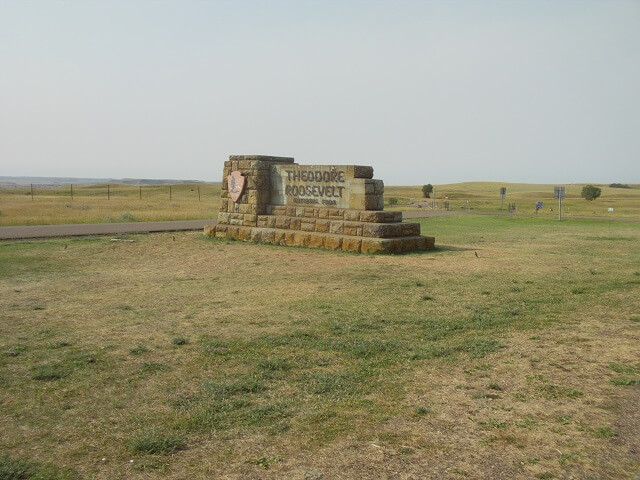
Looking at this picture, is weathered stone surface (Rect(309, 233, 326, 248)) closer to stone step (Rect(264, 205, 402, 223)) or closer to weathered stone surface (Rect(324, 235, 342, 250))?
weathered stone surface (Rect(324, 235, 342, 250))

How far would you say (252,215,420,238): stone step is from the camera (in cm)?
1517

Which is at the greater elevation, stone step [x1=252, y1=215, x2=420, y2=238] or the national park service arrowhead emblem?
the national park service arrowhead emblem

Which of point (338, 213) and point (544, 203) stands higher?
point (338, 213)

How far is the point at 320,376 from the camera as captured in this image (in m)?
5.26

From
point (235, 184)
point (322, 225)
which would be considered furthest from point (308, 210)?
point (235, 184)

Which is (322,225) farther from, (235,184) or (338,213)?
(235,184)

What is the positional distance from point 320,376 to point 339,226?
10.8 m

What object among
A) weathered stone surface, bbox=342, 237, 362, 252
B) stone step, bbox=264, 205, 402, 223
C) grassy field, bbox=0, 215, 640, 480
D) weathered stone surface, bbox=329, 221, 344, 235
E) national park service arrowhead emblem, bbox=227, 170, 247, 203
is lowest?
grassy field, bbox=0, 215, 640, 480

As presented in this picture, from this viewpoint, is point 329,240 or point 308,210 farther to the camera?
point 308,210

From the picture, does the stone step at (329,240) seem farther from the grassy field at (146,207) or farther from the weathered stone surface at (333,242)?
the grassy field at (146,207)

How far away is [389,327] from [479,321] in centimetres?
120

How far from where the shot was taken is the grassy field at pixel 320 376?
3748mm

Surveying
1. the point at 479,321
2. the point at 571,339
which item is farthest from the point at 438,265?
the point at 571,339

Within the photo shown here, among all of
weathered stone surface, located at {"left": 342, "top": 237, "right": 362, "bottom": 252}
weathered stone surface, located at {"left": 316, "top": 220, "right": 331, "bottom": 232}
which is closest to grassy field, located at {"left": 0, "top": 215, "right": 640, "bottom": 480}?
weathered stone surface, located at {"left": 342, "top": 237, "right": 362, "bottom": 252}
